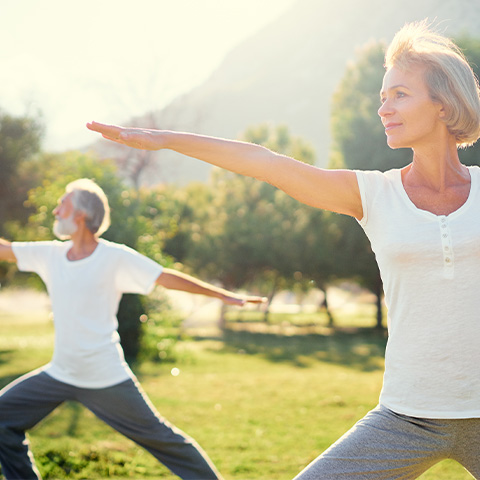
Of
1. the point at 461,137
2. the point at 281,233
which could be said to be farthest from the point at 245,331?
the point at 461,137

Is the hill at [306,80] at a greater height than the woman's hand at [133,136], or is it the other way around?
the hill at [306,80]

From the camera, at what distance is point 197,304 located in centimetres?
5228

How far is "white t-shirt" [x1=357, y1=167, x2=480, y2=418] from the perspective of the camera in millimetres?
2396

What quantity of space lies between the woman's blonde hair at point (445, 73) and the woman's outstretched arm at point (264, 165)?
0.49m

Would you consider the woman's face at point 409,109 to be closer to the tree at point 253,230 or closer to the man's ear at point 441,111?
the man's ear at point 441,111

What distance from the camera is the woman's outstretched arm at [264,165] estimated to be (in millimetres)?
2449

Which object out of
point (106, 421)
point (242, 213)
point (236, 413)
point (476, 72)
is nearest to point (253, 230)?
point (242, 213)

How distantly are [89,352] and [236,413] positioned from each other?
5.32m

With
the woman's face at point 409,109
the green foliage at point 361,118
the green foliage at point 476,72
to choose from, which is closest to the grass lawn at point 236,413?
the woman's face at point 409,109

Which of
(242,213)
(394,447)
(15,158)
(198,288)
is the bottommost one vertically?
(394,447)

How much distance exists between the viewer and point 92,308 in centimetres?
452

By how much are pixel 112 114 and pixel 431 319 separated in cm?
2801

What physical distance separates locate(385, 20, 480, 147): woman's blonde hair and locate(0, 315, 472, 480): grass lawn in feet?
14.9

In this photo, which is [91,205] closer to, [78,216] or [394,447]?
[78,216]
